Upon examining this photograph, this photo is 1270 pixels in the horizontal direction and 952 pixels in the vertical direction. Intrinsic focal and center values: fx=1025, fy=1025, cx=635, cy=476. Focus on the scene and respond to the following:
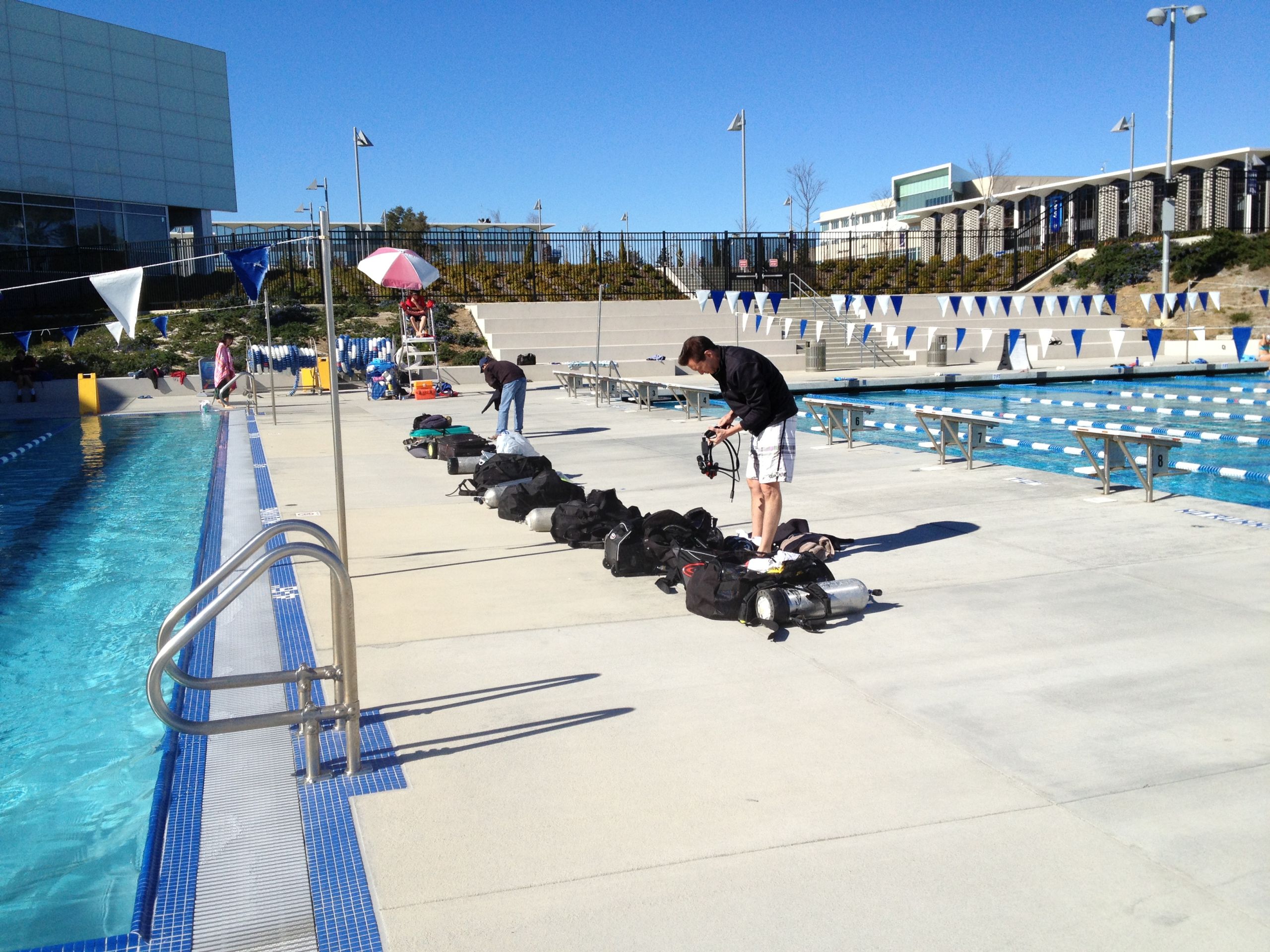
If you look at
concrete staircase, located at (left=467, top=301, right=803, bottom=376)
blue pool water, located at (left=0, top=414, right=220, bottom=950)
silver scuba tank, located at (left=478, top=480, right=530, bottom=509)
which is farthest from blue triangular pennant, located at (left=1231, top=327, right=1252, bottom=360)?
blue pool water, located at (left=0, top=414, right=220, bottom=950)

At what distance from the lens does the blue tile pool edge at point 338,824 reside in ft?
9.86

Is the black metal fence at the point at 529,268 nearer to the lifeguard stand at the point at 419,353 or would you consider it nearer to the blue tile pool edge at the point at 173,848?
the lifeguard stand at the point at 419,353

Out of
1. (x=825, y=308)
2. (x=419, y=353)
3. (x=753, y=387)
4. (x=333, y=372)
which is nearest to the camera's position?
(x=333, y=372)

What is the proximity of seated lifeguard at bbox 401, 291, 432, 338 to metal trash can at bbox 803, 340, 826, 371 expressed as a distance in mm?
10369

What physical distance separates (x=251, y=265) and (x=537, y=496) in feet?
13.9

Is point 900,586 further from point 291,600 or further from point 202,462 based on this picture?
point 202,462

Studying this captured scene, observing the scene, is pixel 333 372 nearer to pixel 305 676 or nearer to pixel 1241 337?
pixel 305 676

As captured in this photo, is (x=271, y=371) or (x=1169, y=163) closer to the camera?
(x=271, y=371)

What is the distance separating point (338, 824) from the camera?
11.8 feet

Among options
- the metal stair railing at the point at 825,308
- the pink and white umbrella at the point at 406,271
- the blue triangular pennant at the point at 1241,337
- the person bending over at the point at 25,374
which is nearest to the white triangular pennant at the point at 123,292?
the pink and white umbrella at the point at 406,271

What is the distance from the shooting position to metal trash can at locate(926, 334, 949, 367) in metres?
28.7

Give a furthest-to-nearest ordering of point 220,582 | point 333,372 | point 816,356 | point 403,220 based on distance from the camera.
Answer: point 403,220 < point 816,356 < point 333,372 < point 220,582

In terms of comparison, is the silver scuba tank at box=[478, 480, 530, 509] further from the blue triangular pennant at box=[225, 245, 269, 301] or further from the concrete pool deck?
the blue triangular pennant at box=[225, 245, 269, 301]

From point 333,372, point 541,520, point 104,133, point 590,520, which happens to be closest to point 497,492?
point 541,520
